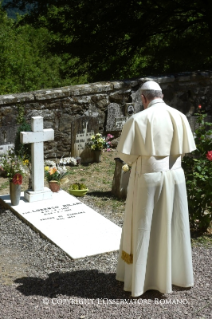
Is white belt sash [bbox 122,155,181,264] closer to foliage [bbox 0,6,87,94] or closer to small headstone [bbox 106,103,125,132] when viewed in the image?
small headstone [bbox 106,103,125,132]

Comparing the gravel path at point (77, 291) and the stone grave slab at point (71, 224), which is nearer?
the gravel path at point (77, 291)

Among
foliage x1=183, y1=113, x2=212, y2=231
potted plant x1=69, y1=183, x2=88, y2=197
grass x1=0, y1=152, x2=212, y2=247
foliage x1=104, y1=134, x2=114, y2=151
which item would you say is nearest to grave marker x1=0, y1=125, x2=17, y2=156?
grass x1=0, y1=152, x2=212, y2=247

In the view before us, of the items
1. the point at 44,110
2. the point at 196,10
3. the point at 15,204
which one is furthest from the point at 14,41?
the point at 15,204

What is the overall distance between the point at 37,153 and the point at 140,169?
2.82m

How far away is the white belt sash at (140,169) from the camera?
4.78 meters

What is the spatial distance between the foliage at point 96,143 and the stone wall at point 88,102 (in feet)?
0.66

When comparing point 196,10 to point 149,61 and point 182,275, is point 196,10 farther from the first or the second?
point 182,275

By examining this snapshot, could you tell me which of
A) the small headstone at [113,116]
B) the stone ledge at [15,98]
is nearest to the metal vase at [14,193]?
the stone ledge at [15,98]

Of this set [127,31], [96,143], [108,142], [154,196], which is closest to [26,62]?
[127,31]

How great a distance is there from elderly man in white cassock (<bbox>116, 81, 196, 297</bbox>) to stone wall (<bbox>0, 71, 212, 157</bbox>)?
14.4ft

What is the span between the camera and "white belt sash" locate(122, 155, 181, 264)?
15.7ft

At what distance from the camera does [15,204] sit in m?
7.28

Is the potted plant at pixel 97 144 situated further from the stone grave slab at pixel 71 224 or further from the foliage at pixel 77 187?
the stone grave slab at pixel 71 224

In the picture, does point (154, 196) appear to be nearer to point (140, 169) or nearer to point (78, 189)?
point (140, 169)
